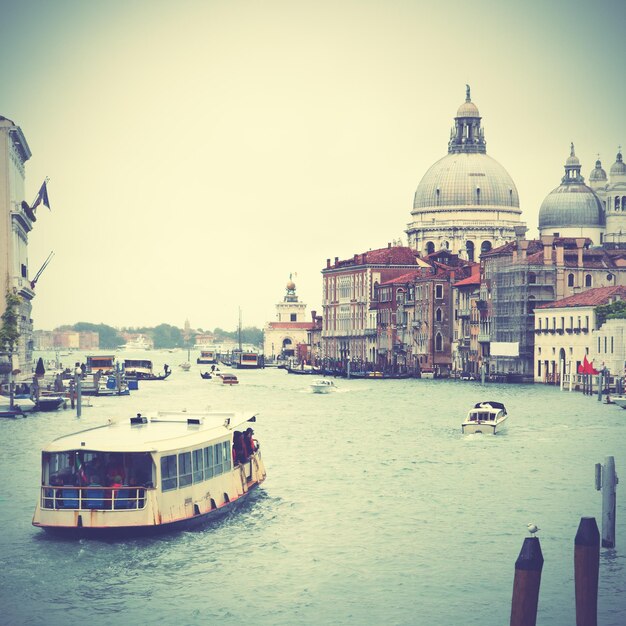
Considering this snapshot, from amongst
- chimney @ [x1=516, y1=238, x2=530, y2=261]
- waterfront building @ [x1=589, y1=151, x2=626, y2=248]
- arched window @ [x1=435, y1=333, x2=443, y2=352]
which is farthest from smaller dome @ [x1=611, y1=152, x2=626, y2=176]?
chimney @ [x1=516, y1=238, x2=530, y2=261]

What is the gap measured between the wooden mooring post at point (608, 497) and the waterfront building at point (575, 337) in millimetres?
52352

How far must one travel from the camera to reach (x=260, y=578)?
2367cm

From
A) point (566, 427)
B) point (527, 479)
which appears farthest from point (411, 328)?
point (527, 479)

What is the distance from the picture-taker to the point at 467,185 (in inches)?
5906

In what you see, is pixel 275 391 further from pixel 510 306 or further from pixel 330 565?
pixel 330 565

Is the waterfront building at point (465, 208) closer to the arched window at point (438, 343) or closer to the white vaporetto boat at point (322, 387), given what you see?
the arched window at point (438, 343)

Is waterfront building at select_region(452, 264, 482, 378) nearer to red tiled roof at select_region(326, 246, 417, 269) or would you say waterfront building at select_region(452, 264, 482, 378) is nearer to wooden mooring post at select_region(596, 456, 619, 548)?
red tiled roof at select_region(326, 246, 417, 269)

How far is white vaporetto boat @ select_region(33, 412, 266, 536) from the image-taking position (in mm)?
25266

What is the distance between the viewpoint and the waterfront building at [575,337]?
78.1 metres

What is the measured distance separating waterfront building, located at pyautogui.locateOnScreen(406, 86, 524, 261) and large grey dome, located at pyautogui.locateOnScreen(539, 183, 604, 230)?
352cm

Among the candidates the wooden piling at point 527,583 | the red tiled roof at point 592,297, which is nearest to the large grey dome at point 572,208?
the red tiled roof at point 592,297

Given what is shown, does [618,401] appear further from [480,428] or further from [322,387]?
[322,387]

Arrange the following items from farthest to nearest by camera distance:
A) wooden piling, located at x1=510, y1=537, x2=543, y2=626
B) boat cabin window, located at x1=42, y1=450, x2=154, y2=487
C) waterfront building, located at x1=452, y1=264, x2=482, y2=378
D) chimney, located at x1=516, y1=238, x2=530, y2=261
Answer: waterfront building, located at x1=452, y1=264, x2=482, y2=378
chimney, located at x1=516, y1=238, x2=530, y2=261
boat cabin window, located at x1=42, y1=450, x2=154, y2=487
wooden piling, located at x1=510, y1=537, x2=543, y2=626

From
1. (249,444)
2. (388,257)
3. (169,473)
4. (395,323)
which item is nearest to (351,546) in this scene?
(169,473)
